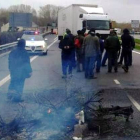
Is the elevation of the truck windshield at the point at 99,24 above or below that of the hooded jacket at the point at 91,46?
below

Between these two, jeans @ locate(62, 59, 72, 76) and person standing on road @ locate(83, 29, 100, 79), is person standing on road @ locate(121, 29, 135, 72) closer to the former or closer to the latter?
person standing on road @ locate(83, 29, 100, 79)

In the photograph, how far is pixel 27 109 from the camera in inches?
374

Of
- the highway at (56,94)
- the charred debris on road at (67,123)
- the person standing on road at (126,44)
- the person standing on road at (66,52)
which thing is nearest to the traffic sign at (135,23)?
the highway at (56,94)

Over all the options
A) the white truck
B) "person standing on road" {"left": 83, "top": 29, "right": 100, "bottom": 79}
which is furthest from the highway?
the white truck

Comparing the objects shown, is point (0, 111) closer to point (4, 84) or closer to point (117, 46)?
point (4, 84)

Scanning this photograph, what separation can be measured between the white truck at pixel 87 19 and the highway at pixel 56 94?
14.3 metres

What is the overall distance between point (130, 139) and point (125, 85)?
7.49m

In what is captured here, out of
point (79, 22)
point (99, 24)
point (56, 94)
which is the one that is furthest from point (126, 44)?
point (79, 22)

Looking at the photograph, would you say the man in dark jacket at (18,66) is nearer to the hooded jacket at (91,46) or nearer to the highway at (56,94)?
the highway at (56,94)

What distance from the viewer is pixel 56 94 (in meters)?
12.0

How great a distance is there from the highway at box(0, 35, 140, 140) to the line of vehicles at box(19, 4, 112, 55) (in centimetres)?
948

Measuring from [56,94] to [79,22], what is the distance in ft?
87.8

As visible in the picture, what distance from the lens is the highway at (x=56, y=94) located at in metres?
8.00

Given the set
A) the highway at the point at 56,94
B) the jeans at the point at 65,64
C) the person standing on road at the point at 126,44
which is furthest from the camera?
the person standing on road at the point at 126,44
